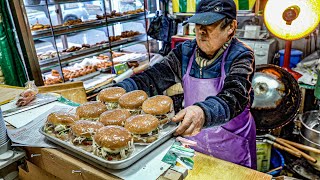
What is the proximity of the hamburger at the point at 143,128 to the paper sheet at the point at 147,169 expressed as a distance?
65mm

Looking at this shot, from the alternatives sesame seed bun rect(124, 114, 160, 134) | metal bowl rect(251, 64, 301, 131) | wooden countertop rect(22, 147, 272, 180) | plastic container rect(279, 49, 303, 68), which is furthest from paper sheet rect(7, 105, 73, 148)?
plastic container rect(279, 49, 303, 68)

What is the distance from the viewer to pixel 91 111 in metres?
1.24

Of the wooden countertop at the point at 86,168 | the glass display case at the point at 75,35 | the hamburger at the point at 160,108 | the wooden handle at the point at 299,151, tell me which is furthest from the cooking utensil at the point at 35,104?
the wooden handle at the point at 299,151

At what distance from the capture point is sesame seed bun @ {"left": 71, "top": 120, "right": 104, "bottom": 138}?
106cm

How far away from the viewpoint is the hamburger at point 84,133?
1063 millimetres

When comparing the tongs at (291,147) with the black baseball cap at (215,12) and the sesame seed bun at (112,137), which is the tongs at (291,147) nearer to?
the black baseball cap at (215,12)

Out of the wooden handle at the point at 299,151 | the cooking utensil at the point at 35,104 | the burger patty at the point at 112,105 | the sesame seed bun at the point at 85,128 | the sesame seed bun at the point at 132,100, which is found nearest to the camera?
the sesame seed bun at the point at 85,128

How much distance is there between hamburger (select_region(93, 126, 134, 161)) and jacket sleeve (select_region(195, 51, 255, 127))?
0.41 metres

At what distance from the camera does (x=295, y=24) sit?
2594 mm

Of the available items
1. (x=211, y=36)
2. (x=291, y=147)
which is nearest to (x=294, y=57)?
(x=291, y=147)

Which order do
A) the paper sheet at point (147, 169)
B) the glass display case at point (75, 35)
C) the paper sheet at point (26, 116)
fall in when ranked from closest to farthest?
the paper sheet at point (147, 169) → the paper sheet at point (26, 116) → the glass display case at point (75, 35)

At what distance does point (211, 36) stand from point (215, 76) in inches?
11.6

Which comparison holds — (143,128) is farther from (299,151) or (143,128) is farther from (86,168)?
(299,151)

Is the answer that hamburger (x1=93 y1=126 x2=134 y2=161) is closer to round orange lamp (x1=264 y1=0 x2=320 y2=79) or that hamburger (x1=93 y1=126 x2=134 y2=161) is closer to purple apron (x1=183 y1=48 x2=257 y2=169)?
purple apron (x1=183 y1=48 x2=257 y2=169)
